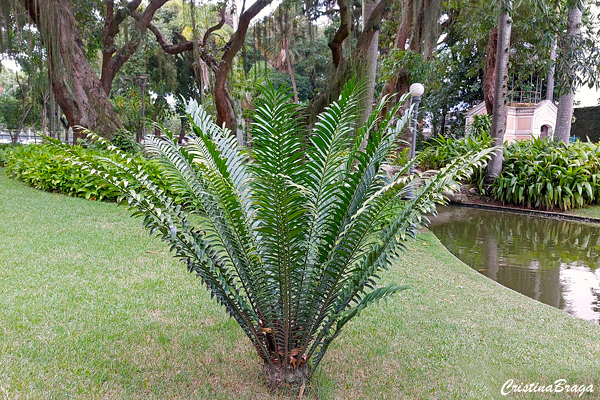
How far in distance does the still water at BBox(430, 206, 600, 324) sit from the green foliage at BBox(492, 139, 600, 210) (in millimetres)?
946

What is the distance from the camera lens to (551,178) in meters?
10.9

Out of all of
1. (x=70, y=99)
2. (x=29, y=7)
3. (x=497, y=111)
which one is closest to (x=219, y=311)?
(x=70, y=99)

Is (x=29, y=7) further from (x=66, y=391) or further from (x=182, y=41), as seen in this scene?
(x=66, y=391)

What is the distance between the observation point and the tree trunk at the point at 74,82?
8758 millimetres

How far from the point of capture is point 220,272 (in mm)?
2293

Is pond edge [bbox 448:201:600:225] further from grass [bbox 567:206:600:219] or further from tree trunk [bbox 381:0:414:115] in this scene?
tree trunk [bbox 381:0:414:115]

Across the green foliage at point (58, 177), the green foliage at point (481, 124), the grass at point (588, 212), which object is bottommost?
the grass at point (588, 212)

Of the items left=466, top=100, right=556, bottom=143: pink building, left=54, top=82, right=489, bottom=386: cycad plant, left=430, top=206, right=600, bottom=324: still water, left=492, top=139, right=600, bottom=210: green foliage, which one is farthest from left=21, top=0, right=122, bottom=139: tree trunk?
left=466, top=100, right=556, bottom=143: pink building

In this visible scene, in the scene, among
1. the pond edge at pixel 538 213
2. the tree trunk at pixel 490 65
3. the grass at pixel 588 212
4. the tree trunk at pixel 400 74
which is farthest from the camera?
the tree trunk at pixel 490 65

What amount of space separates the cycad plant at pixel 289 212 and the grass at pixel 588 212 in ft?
31.6

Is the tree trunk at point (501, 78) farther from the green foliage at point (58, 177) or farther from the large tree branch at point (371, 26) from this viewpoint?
the green foliage at point (58, 177)

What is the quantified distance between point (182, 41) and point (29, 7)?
13.3 ft

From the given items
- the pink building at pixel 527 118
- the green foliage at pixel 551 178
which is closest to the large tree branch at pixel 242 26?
the green foliage at pixel 551 178

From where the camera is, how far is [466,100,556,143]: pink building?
18203 mm
